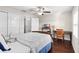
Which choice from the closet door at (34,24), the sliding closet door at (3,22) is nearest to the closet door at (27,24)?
the closet door at (34,24)

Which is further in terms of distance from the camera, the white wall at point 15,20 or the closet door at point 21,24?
the closet door at point 21,24

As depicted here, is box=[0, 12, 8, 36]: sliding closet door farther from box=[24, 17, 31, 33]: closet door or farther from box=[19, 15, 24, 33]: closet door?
box=[24, 17, 31, 33]: closet door

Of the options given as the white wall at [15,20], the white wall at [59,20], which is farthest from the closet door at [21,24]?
the white wall at [59,20]

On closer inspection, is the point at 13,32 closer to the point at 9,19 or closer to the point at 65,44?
the point at 9,19

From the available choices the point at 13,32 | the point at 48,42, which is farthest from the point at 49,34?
the point at 13,32

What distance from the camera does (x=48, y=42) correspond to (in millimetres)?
2266

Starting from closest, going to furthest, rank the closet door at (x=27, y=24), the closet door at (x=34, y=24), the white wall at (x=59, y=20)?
the white wall at (x=59, y=20) → the closet door at (x=34, y=24) → the closet door at (x=27, y=24)

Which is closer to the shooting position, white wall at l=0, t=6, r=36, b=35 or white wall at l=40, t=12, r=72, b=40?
white wall at l=40, t=12, r=72, b=40

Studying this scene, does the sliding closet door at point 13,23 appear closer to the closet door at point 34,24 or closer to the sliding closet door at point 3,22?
the sliding closet door at point 3,22

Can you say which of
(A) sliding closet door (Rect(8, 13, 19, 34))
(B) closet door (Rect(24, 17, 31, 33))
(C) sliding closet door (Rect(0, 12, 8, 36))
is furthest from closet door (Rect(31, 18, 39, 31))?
(C) sliding closet door (Rect(0, 12, 8, 36))

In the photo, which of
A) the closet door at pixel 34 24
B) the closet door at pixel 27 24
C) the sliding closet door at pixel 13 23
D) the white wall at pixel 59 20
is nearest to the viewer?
the white wall at pixel 59 20

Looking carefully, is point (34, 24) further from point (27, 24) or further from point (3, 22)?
point (3, 22)

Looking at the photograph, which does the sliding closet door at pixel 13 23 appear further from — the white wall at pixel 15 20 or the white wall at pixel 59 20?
the white wall at pixel 59 20
